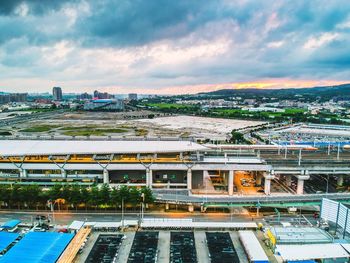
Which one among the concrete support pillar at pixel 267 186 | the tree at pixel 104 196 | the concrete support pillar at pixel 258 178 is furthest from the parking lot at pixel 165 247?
the concrete support pillar at pixel 258 178

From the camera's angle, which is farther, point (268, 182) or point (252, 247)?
point (268, 182)

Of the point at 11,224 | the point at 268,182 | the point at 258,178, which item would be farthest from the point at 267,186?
the point at 11,224

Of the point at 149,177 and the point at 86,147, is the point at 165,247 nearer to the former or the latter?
the point at 149,177

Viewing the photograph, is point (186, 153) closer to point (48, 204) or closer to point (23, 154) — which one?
point (48, 204)

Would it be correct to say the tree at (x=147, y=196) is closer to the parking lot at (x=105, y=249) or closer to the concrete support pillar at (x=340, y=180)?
the parking lot at (x=105, y=249)

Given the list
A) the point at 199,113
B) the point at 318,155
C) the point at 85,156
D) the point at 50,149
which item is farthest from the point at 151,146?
the point at 199,113

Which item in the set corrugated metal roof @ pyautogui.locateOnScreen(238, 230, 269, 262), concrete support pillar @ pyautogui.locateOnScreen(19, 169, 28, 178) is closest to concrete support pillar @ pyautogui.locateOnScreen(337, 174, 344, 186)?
corrugated metal roof @ pyautogui.locateOnScreen(238, 230, 269, 262)

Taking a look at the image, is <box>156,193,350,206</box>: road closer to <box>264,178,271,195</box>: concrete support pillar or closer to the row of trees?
the row of trees
